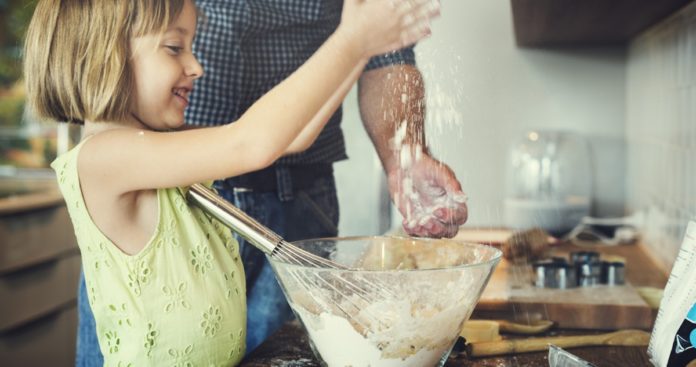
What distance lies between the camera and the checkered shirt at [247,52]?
118 cm

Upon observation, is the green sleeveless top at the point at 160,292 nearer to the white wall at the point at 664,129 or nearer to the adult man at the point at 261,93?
the adult man at the point at 261,93

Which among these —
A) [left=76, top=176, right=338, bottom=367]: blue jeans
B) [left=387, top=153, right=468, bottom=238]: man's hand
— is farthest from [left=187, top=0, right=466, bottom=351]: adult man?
[left=387, top=153, right=468, bottom=238]: man's hand

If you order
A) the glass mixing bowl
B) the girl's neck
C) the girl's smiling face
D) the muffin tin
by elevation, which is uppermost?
the girl's smiling face

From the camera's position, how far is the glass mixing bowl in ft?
2.24

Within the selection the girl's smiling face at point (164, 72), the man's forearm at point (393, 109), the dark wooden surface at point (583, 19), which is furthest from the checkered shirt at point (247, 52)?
the dark wooden surface at point (583, 19)

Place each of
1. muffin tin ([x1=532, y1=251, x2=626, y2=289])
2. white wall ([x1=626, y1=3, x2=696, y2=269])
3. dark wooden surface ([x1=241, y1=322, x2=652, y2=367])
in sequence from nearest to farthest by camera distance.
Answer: dark wooden surface ([x1=241, y1=322, x2=652, y2=367]) < muffin tin ([x1=532, y1=251, x2=626, y2=289]) < white wall ([x1=626, y1=3, x2=696, y2=269])

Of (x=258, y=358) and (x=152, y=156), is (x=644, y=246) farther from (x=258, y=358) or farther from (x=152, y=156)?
(x=152, y=156)

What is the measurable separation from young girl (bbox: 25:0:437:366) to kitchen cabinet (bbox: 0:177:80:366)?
146cm

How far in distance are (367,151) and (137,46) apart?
20.9 inches

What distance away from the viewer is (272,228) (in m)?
1.17

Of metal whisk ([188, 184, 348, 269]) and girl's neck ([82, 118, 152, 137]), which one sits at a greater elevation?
girl's neck ([82, 118, 152, 137])

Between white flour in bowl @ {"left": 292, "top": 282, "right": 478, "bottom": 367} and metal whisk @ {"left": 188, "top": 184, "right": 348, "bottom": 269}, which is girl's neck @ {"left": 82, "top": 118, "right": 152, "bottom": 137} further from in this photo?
white flour in bowl @ {"left": 292, "top": 282, "right": 478, "bottom": 367}

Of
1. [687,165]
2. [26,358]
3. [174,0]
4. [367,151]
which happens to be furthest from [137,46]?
[26,358]

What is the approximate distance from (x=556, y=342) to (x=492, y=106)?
0.43 meters
